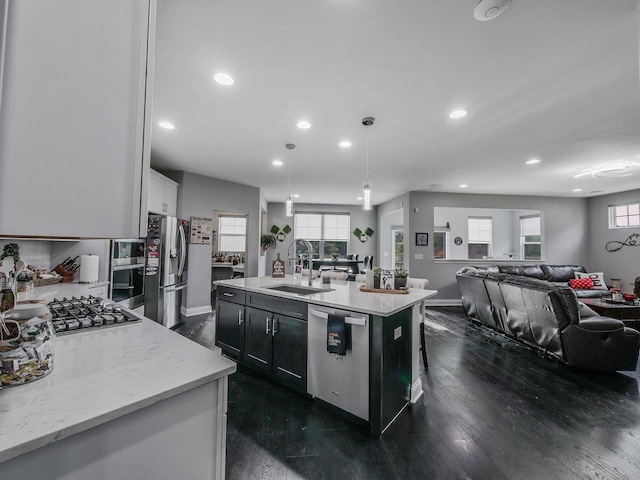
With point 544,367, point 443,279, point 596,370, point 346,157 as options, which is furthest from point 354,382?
point 443,279

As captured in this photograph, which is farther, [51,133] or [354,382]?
[354,382]

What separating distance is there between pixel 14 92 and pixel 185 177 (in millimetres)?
4939

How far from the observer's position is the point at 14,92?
0.46 meters

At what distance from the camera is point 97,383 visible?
80 cm

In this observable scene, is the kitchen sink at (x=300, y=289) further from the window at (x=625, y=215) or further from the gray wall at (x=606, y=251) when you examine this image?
the window at (x=625, y=215)

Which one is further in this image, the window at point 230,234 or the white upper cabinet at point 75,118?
→ the window at point 230,234

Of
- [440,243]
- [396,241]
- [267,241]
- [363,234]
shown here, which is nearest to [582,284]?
[440,243]

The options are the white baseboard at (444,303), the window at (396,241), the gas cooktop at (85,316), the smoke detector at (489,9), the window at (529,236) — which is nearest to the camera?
the gas cooktop at (85,316)

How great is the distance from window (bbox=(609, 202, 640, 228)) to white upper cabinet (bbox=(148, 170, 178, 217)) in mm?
9246

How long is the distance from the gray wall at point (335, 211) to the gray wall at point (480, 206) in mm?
1653

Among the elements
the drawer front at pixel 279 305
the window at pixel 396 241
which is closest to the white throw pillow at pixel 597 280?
the window at pixel 396 241

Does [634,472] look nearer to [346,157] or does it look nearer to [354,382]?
[354,382]

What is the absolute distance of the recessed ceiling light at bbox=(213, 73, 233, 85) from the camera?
2.18m

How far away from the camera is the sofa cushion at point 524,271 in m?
6.05
